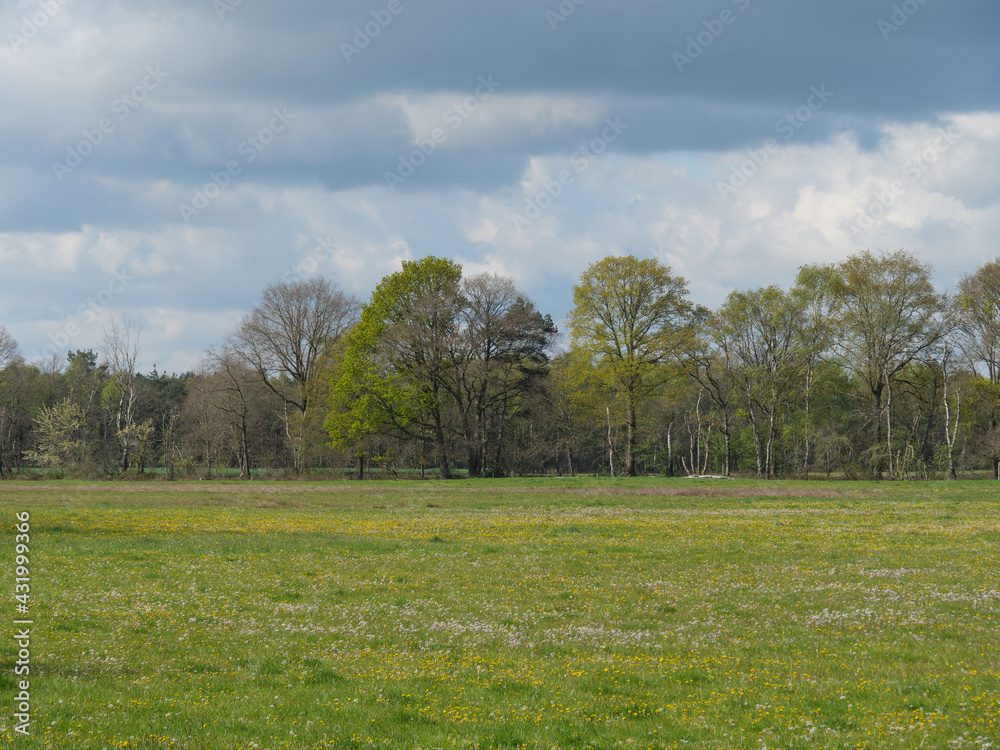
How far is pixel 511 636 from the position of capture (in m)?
13.6

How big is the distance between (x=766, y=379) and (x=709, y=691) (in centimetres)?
6379

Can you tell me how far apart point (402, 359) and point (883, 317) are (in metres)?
45.4

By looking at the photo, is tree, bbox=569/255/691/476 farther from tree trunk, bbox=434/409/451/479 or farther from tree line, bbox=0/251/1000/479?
tree trunk, bbox=434/409/451/479

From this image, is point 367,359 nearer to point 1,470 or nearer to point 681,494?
point 681,494

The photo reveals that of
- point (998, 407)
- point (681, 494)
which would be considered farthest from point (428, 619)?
point (998, 407)

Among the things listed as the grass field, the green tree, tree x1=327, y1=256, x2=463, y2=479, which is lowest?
the grass field

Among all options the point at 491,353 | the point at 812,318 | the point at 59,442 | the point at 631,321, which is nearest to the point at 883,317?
the point at 812,318

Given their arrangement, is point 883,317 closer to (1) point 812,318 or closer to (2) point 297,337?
(1) point 812,318

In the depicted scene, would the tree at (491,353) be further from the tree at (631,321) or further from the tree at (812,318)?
the tree at (812,318)

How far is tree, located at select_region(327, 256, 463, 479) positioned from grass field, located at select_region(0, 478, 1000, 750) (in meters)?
38.5

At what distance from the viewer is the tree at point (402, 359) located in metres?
67.8

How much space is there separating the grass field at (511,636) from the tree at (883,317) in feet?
126

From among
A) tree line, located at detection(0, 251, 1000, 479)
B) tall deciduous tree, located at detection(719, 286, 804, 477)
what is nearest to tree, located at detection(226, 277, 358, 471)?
tree line, located at detection(0, 251, 1000, 479)

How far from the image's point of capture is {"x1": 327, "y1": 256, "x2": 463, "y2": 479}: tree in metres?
67.8
